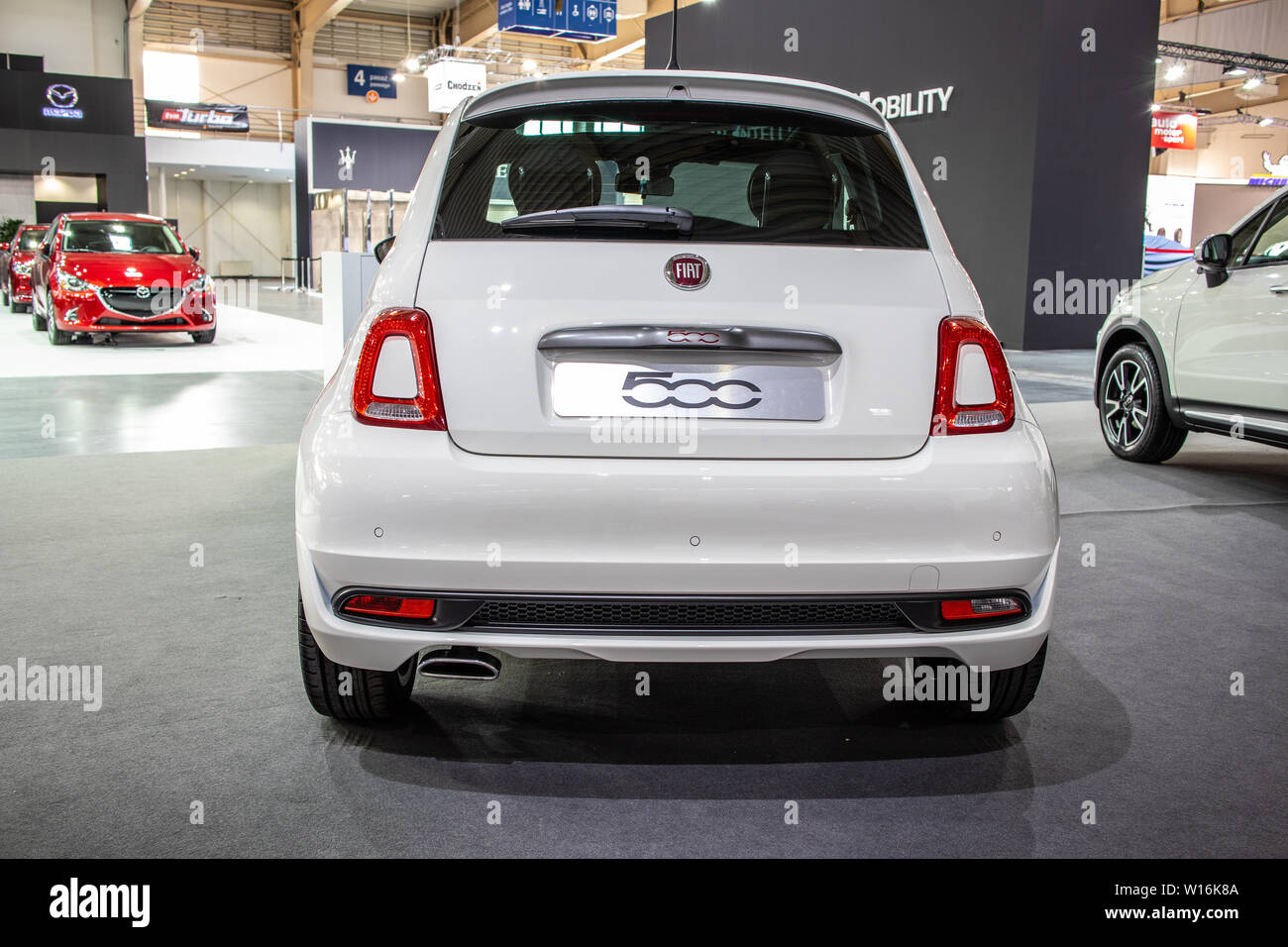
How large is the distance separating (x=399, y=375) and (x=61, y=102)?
102ft

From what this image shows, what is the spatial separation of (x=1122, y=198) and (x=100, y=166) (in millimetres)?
25272

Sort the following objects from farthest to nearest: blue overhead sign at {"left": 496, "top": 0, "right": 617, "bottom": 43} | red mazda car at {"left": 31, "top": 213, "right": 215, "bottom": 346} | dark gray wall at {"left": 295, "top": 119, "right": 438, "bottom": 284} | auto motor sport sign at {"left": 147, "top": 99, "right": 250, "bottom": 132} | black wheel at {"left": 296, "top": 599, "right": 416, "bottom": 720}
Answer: auto motor sport sign at {"left": 147, "top": 99, "right": 250, "bottom": 132} < dark gray wall at {"left": 295, "top": 119, "right": 438, "bottom": 284} < blue overhead sign at {"left": 496, "top": 0, "right": 617, "bottom": 43} < red mazda car at {"left": 31, "top": 213, "right": 215, "bottom": 346} < black wheel at {"left": 296, "top": 599, "right": 416, "bottom": 720}

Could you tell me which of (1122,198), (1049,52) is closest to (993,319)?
(1122,198)

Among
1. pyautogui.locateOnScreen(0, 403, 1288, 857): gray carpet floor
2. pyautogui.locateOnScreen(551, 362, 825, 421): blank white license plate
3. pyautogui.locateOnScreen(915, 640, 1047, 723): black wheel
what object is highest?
pyautogui.locateOnScreen(551, 362, 825, 421): blank white license plate

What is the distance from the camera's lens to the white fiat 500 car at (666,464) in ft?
6.97

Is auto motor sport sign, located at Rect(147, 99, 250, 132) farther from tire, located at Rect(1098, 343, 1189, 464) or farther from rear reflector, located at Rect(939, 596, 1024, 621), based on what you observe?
rear reflector, located at Rect(939, 596, 1024, 621)

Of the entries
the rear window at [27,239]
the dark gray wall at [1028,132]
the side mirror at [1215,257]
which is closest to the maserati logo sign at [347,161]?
the rear window at [27,239]

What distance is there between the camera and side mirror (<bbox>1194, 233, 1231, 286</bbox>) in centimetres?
548

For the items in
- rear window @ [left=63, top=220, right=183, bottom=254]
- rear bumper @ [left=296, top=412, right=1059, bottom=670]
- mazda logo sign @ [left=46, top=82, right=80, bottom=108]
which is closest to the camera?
rear bumper @ [left=296, top=412, right=1059, bottom=670]

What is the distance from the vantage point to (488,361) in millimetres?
2172

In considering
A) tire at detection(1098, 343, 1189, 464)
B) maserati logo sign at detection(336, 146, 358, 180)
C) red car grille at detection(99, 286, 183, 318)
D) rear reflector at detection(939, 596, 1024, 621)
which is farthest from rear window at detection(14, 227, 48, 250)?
rear reflector at detection(939, 596, 1024, 621)

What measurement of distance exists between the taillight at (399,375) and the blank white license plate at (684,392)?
0.24m

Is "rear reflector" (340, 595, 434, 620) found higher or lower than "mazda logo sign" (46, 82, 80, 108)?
lower

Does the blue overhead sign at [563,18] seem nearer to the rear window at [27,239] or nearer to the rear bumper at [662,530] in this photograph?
the rear window at [27,239]
